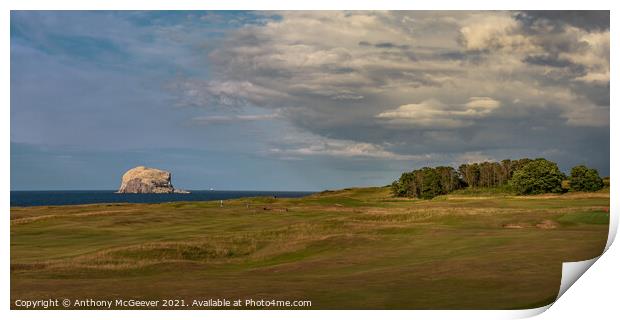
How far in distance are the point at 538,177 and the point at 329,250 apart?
1081 cm

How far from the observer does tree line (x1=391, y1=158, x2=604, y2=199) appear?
1027 inches

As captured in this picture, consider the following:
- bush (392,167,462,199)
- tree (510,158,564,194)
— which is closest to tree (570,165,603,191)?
tree (510,158,564,194)

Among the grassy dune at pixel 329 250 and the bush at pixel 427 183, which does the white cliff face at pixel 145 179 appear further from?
the bush at pixel 427 183

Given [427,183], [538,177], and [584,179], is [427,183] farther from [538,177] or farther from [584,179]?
[584,179]

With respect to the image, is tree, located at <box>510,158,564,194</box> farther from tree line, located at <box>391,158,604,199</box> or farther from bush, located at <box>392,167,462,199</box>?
bush, located at <box>392,167,462,199</box>

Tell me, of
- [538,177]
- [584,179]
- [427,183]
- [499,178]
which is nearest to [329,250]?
[427,183]

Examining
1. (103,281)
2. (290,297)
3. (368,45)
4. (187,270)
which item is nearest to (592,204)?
(368,45)

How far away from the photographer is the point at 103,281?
2230cm

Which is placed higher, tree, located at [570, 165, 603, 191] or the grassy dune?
tree, located at [570, 165, 603, 191]

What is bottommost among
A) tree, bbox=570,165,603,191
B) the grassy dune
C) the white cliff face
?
the grassy dune

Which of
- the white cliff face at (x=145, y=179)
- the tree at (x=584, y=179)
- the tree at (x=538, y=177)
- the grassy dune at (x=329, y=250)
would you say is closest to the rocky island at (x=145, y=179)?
the white cliff face at (x=145, y=179)

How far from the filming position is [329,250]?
84.2 feet

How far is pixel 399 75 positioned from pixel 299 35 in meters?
4.70
